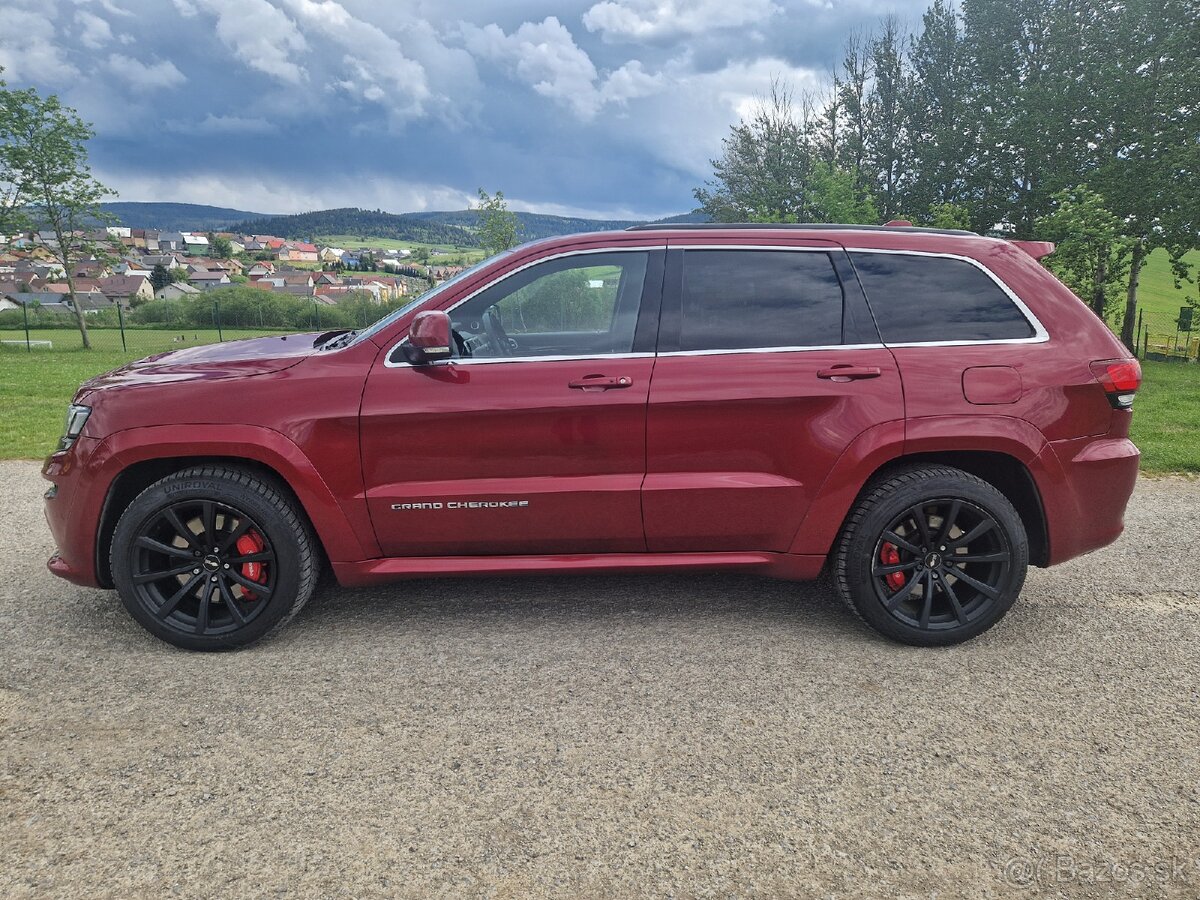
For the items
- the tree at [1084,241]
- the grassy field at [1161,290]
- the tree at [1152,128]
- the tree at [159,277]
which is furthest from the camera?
the tree at [159,277]

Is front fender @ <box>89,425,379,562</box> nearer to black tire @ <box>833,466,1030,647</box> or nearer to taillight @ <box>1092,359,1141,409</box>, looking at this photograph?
black tire @ <box>833,466,1030,647</box>

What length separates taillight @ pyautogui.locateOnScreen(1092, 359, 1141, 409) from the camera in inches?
133

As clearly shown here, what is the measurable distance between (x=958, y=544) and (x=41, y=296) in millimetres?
88903

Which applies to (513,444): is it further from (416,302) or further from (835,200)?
(835,200)

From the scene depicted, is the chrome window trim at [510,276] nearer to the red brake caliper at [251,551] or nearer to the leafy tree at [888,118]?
the red brake caliper at [251,551]

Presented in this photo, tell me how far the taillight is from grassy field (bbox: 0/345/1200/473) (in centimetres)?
440

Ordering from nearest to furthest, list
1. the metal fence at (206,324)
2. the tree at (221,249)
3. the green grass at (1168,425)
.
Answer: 1. the green grass at (1168,425)
2. the metal fence at (206,324)
3. the tree at (221,249)

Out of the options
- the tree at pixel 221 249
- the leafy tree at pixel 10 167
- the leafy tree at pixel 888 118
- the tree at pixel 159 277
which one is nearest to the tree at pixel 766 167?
the leafy tree at pixel 888 118

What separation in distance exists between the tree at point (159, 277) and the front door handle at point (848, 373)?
103156 mm

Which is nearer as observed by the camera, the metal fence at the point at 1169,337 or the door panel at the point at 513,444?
the door panel at the point at 513,444

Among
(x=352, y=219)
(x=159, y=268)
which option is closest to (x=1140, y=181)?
(x=159, y=268)

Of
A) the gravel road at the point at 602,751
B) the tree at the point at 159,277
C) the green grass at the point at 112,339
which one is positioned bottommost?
the gravel road at the point at 602,751

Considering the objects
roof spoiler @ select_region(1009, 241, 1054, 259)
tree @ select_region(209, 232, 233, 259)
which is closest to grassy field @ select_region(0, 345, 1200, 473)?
roof spoiler @ select_region(1009, 241, 1054, 259)

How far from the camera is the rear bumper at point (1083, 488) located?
339 cm
